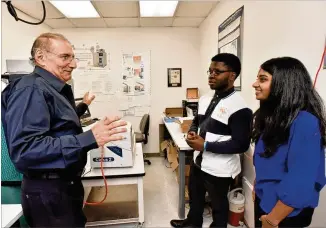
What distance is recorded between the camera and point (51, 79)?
3.87 feet

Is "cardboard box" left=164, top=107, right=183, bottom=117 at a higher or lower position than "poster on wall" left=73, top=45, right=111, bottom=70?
lower

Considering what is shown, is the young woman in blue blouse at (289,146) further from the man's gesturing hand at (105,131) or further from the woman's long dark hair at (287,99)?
the man's gesturing hand at (105,131)

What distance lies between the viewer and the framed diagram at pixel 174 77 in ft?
13.9

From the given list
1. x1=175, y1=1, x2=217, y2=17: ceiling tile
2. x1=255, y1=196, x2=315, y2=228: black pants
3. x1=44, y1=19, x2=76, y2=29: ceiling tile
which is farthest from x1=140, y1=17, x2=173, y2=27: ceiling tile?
x1=255, y1=196, x2=315, y2=228: black pants

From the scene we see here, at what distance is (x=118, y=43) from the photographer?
410cm

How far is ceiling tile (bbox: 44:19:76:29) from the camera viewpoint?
11.8 ft

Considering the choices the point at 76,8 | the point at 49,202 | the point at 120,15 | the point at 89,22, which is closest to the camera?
the point at 49,202

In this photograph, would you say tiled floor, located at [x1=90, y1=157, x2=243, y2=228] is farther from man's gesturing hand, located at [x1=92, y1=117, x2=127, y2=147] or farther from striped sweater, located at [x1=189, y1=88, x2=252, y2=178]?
man's gesturing hand, located at [x1=92, y1=117, x2=127, y2=147]

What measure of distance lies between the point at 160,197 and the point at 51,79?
2.14m

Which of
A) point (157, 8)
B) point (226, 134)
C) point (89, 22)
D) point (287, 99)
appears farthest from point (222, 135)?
point (89, 22)

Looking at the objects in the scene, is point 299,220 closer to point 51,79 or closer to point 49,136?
point 49,136

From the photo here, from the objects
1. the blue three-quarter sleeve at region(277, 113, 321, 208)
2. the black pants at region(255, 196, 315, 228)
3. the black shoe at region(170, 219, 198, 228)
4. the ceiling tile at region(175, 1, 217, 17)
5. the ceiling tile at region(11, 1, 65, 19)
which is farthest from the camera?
the ceiling tile at region(175, 1, 217, 17)

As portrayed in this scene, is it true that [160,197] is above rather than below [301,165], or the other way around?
below

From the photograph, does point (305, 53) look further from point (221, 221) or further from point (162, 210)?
point (162, 210)
